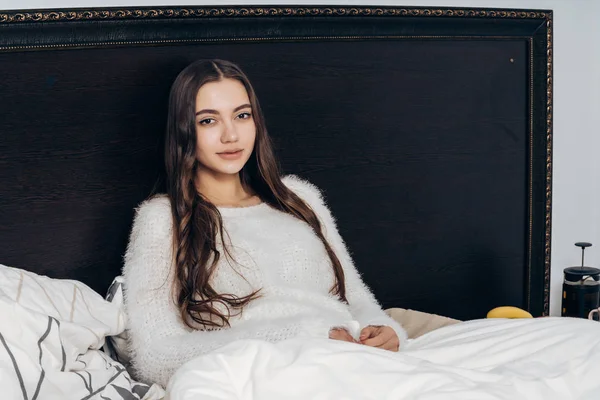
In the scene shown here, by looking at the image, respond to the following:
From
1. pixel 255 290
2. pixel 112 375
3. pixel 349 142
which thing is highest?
pixel 349 142

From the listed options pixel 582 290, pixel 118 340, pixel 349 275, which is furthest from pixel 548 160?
pixel 118 340

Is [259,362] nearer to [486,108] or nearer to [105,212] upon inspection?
[105,212]

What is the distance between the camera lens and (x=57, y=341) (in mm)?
1462

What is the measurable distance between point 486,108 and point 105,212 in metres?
1.21

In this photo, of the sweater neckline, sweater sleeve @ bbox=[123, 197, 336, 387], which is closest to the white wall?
the sweater neckline

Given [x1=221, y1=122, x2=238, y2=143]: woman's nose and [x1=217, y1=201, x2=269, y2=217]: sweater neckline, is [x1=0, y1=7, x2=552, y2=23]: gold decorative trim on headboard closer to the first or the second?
[x1=221, y1=122, x2=238, y2=143]: woman's nose

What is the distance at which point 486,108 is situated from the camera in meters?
2.48

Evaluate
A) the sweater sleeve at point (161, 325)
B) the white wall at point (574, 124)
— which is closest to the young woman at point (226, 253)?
the sweater sleeve at point (161, 325)

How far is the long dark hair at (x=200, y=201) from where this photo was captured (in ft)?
5.91

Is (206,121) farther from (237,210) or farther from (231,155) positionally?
(237,210)

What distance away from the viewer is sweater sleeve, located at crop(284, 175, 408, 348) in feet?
6.39

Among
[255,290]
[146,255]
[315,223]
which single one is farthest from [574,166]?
[146,255]

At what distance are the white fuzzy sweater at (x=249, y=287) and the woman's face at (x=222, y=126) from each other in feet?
0.41

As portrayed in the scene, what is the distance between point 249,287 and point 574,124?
56.6 inches
